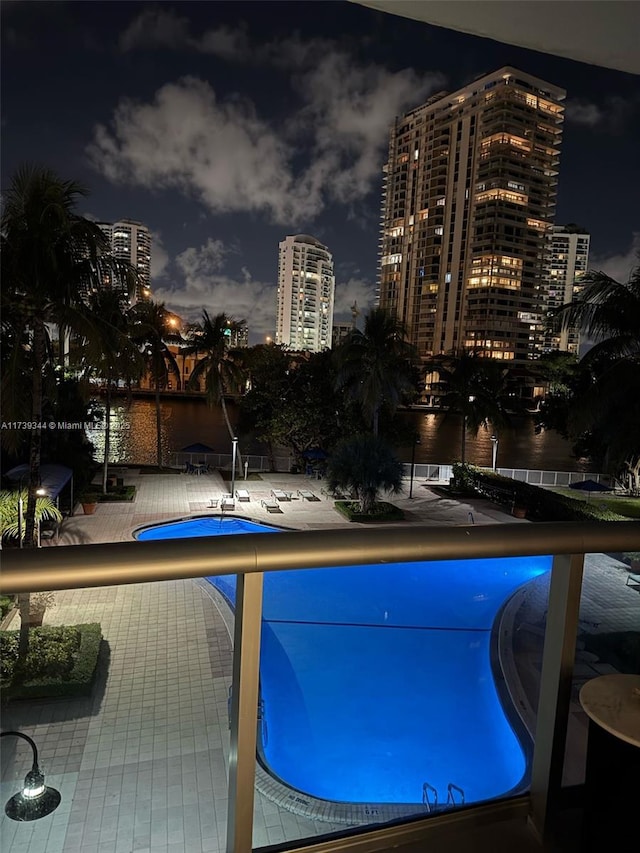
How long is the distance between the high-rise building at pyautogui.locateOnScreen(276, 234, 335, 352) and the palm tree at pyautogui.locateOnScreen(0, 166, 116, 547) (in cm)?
11395

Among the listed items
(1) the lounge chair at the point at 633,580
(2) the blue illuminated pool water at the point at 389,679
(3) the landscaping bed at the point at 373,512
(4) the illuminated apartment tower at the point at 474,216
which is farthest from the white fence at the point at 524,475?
(4) the illuminated apartment tower at the point at 474,216

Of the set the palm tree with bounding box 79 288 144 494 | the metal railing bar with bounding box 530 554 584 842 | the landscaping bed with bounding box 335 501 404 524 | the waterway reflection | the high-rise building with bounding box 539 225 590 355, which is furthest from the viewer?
the high-rise building with bounding box 539 225 590 355

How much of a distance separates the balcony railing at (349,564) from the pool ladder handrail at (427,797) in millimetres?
45

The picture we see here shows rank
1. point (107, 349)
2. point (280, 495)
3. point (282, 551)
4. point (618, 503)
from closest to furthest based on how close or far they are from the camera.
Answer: point (282, 551) → point (107, 349) → point (618, 503) → point (280, 495)

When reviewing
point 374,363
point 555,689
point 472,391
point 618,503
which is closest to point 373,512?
point 374,363

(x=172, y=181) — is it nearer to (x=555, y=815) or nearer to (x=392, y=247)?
(x=392, y=247)

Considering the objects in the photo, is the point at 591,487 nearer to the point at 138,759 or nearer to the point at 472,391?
the point at 472,391

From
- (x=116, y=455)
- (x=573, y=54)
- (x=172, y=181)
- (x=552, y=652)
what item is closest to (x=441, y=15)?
(x=573, y=54)

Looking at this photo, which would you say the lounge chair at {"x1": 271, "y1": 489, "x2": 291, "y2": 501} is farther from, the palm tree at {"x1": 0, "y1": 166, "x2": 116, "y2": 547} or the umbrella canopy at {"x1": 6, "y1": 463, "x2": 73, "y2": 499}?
the palm tree at {"x1": 0, "y1": 166, "x2": 116, "y2": 547}

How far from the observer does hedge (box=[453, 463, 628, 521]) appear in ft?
48.4

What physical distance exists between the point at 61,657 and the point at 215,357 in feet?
77.1

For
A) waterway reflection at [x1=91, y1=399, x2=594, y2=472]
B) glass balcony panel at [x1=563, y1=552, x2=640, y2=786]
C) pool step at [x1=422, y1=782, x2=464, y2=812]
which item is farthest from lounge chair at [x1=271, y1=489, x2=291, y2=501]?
pool step at [x1=422, y1=782, x2=464, y2=812]

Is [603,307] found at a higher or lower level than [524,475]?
higher

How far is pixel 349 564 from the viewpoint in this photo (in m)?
0.99
